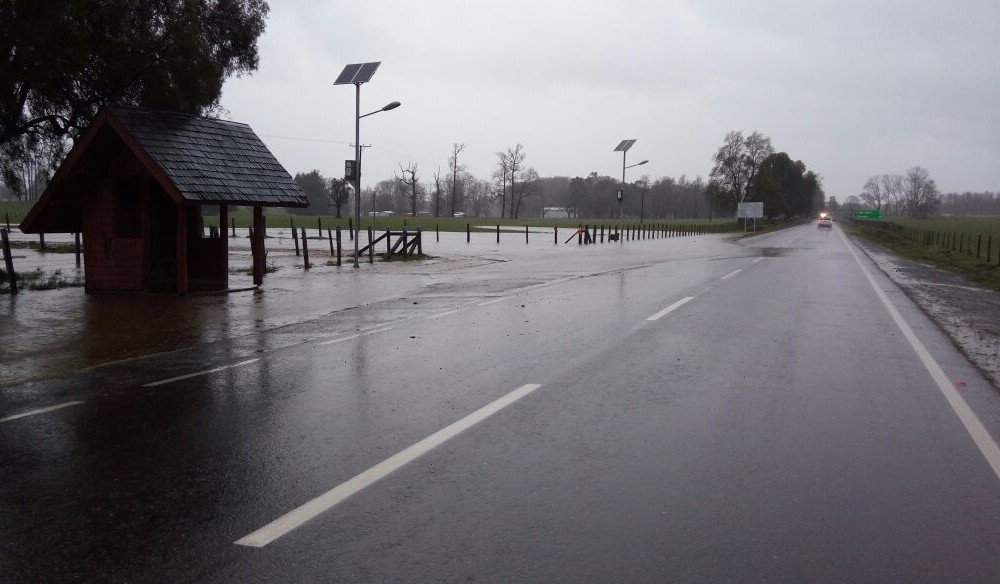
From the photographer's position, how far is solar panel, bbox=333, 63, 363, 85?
85.3ft

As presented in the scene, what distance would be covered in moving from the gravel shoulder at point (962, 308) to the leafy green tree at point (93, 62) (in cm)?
1799

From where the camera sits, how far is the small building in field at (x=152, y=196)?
49.8 feet

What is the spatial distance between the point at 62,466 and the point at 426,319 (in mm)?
7600

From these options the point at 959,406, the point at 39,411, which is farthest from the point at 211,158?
the point at 959,406

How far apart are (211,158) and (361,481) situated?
43.9ft

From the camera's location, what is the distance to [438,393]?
24.1ft

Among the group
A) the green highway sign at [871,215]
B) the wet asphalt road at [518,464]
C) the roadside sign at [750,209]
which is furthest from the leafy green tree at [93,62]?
the green highway sign at [871,215]

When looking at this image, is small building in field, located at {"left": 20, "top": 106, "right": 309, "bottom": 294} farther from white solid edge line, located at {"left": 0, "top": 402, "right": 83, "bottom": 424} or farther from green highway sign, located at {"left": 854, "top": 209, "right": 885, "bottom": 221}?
green highway sign, located at {"left": 854, "top": 209, "right": 885, "bottom": 221}

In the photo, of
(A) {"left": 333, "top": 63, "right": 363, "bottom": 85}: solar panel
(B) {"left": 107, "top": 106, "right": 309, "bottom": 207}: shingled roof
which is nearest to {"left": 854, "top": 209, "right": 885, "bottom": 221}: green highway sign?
(A) {"left": 333, "top": 63, "right": 363, "bottom": 85}: solar panel

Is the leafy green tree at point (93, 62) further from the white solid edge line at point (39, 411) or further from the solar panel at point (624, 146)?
the solar panel at point (624, 146)

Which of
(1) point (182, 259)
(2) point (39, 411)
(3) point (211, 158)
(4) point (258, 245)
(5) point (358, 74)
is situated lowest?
(2) point (39, 411)

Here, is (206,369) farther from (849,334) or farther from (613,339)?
(849,334)

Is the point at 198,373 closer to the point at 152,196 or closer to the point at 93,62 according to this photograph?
the point at 152,196

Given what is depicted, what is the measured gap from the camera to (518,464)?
5.28m
